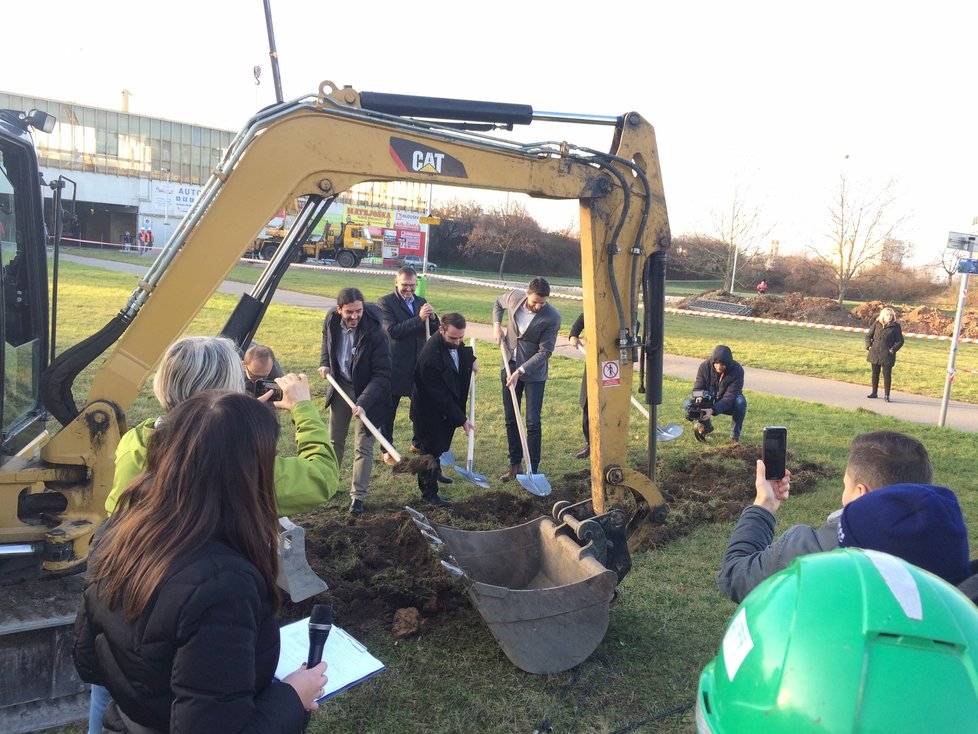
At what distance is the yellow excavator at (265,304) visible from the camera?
3864mm

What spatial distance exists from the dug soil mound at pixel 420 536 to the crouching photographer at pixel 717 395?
3.42ft

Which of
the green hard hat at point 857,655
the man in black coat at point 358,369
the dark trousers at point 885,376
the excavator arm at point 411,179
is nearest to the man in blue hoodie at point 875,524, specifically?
the green hard hat at point 857,655

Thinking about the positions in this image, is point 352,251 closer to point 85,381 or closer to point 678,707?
point 85,381

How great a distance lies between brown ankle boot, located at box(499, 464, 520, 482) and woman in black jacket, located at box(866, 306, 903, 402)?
8.65 meters

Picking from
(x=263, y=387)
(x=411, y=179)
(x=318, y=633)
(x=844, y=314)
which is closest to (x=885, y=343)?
(x=411, y=179)

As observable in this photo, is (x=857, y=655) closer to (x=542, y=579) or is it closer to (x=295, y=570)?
(x=542, y=579)

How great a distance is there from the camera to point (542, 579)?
15.9 feet

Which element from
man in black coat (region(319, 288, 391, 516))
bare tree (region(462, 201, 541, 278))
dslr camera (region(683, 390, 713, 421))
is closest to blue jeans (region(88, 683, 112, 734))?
man in black coat (region(319, 288, 391, 516))

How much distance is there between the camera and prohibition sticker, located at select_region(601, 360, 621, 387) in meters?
4.97

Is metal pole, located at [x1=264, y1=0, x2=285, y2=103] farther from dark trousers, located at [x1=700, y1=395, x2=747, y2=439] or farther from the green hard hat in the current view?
dark trousers, located at [x1=700, y1=395, x2=747, y2=439]

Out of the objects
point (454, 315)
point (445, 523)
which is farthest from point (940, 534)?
point (454, 315)

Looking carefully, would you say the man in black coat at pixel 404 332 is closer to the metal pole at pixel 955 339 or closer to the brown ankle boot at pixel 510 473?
the brown ankle boot at pixel 510 473

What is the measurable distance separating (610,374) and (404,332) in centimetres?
294

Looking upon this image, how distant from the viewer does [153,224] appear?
2199 inches
